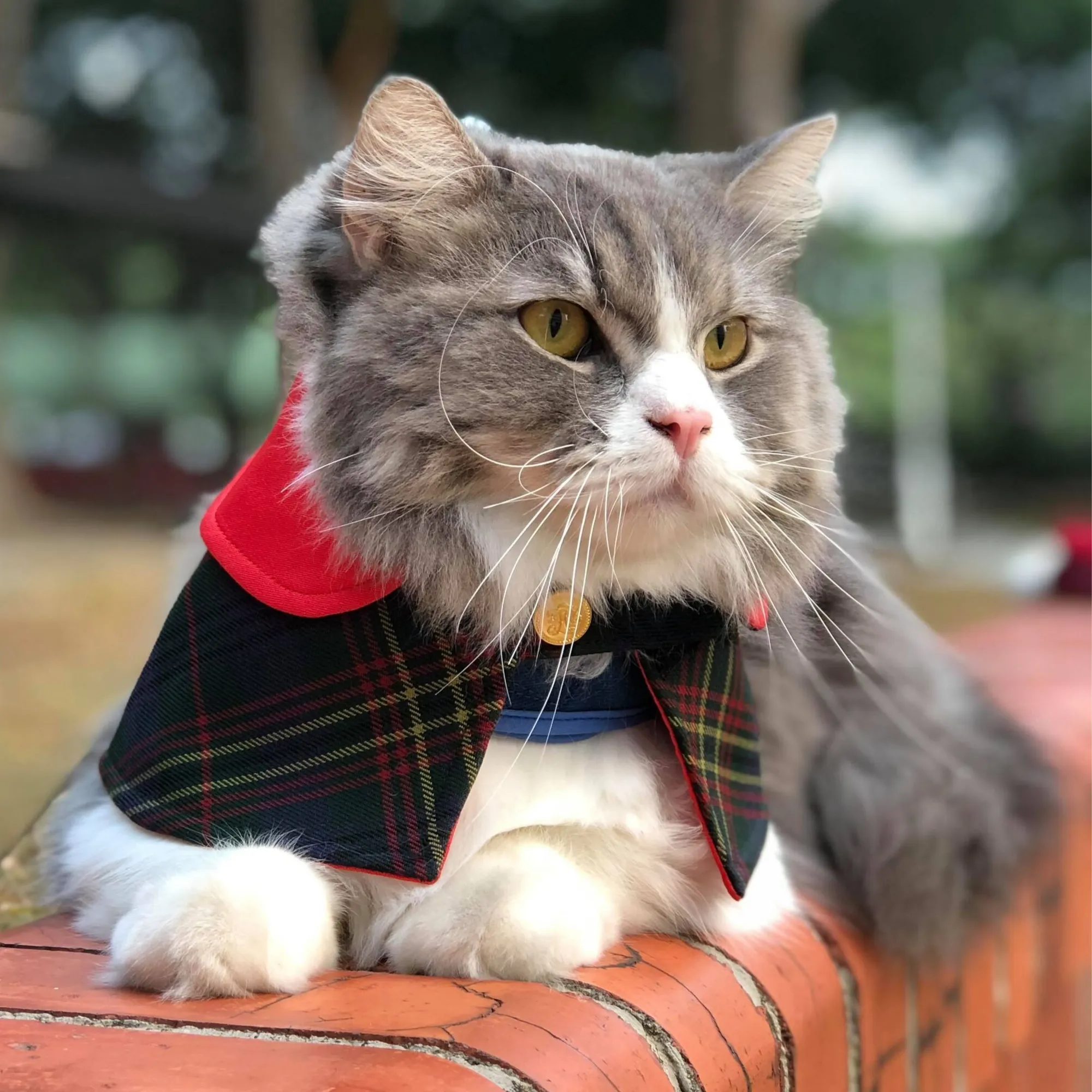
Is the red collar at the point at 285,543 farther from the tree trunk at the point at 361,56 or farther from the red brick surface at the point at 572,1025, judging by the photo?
the tree trunk at the point at 361,56

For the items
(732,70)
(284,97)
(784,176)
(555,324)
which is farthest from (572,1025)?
(284,97)

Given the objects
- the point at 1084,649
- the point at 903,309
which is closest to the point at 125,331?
the point at 903,309

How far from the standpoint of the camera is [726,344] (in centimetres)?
122

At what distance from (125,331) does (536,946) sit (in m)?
9.85

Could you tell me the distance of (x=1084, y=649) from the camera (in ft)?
7.99

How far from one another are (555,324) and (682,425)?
0.17 metres

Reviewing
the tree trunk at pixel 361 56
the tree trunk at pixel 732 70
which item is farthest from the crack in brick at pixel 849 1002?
the tree trunk at pixel 361 56

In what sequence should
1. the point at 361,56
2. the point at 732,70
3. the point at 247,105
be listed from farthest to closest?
1. the point at 247,105
2. the point at 361,56
3. the point at 732,70

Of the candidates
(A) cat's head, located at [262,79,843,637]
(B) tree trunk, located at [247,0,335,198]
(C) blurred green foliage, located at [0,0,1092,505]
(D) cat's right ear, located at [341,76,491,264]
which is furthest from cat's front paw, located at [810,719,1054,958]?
(C) blurred green foliage, located at [0,0,1092,505]

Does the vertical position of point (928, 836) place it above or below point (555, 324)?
below

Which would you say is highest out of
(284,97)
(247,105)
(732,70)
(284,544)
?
(247,105)

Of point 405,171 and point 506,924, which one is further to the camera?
point 405,171

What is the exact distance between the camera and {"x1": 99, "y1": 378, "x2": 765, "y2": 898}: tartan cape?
1.09 meters

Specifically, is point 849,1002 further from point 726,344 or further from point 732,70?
point 732,70
